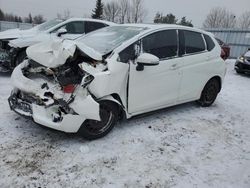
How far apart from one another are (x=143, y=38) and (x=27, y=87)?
6.54 feet

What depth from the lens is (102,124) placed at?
3.94 metres

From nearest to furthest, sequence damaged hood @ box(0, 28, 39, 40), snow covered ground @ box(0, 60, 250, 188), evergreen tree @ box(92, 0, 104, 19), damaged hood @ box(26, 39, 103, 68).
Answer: snow covered ground @ box(0, 60, 250, 188) → damaged hood @ box(26, 39, 103, 68) → damaged hood @ box(0, 28, 39, 40) → evergreen tree @ box(92, 0, 104, 19)

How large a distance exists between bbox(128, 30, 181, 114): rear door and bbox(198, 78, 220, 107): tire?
1113 mm

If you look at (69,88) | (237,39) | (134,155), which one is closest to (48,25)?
(69,88)

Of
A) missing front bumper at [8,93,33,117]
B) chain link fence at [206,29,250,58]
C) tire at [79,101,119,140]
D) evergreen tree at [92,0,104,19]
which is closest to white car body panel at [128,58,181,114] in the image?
tire at [79,101,119,140]

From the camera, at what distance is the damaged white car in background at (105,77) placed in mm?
3504

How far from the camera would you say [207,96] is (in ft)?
19.2

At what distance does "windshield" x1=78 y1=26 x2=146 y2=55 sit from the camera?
4234 millimetres

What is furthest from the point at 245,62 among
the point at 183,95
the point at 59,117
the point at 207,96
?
the point at 59,117

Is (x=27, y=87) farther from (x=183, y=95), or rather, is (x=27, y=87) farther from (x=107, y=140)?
(x=183, y=95)

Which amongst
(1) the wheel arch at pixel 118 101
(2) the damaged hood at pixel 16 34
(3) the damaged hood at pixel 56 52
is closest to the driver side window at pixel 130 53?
(3) the damaged hood at pixel 56 52

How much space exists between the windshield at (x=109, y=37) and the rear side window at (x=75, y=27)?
3.52 metres

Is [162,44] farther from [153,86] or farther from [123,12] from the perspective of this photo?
[123,12]

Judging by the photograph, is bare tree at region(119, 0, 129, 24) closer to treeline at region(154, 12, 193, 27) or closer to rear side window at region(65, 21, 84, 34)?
treeline at region(154, 12, 193, 27)
